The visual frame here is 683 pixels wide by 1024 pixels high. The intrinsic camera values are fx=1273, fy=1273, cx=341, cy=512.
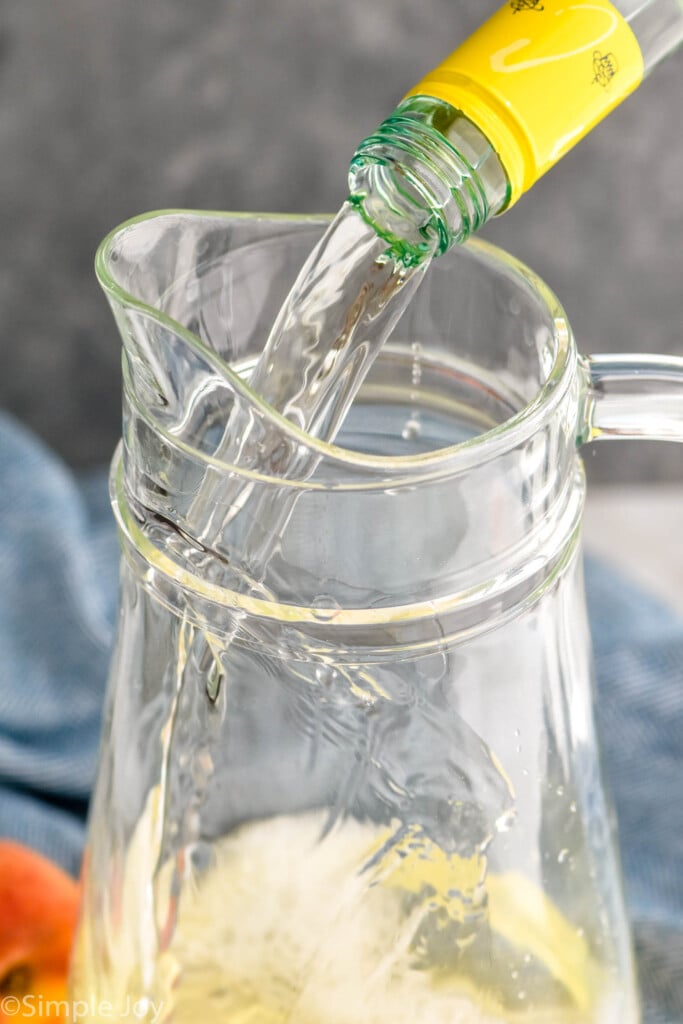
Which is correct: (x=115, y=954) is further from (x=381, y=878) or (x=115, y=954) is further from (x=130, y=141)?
(x=130, y=141)

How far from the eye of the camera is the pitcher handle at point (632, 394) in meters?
0.25

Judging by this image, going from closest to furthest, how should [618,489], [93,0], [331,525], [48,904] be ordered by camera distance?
[331,525]
[48,904]
[93,0]
[618,489]

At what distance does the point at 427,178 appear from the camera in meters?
0.22

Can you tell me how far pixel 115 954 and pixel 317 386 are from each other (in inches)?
5.4

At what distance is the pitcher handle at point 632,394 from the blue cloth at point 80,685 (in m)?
0.26

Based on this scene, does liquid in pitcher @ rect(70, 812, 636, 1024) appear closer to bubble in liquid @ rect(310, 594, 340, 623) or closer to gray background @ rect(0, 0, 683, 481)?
bubble in liquid @ rect(310, 594, 340, 623)

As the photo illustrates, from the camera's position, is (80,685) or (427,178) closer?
(427,178)

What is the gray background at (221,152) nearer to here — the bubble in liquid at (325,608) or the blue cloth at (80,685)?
the blue cloth at (80,685)

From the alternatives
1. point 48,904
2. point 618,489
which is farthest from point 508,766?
point 618,489

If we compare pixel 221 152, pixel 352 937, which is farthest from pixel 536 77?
pixel 221 152

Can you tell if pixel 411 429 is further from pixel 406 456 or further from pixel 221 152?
pixel 221 152

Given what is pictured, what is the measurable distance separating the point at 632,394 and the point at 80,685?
1.26 ft

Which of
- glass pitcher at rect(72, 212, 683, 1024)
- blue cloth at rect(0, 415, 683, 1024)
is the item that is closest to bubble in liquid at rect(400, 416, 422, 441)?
glass pitcher at rect(72, 212, 683, 1024)

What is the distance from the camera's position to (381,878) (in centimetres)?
26
